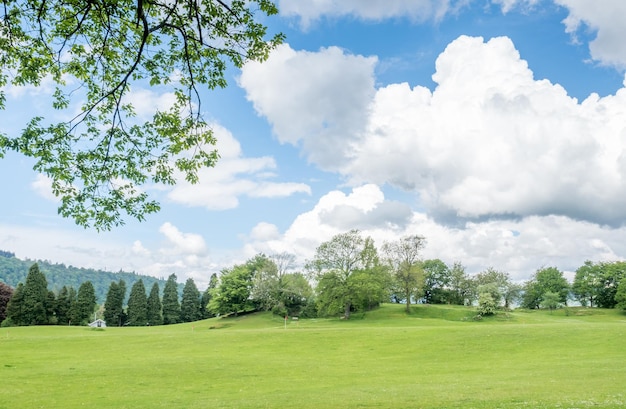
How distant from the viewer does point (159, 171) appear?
1348cm

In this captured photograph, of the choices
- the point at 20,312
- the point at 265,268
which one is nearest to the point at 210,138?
the point at 265,268

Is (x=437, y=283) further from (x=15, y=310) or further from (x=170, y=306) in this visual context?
(x=15, y=310)

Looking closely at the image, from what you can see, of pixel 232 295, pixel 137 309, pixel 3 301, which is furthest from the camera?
pixel 137 309

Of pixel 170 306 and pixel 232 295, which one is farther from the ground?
pixel 232 295

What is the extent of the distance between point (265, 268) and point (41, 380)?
2813 inches

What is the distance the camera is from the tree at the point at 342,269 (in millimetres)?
75312

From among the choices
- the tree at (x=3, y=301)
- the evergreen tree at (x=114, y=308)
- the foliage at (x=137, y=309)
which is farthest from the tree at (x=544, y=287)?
the tree at (x=3, y=301)

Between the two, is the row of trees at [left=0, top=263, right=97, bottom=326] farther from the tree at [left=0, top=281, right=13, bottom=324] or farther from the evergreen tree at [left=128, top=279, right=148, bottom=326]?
the evergreen tree at [left=128, top=279, right=148, bottom=326]

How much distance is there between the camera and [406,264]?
82.5 metres

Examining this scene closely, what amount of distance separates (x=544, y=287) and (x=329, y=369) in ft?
336

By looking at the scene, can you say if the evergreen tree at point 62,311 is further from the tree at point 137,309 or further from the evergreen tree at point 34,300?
the tree at point 137,309

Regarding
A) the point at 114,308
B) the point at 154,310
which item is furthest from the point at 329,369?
the point at 114,308

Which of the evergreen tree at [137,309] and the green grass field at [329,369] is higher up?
the green grass field at [329,369]

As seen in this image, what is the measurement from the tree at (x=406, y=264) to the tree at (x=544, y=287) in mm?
44963
